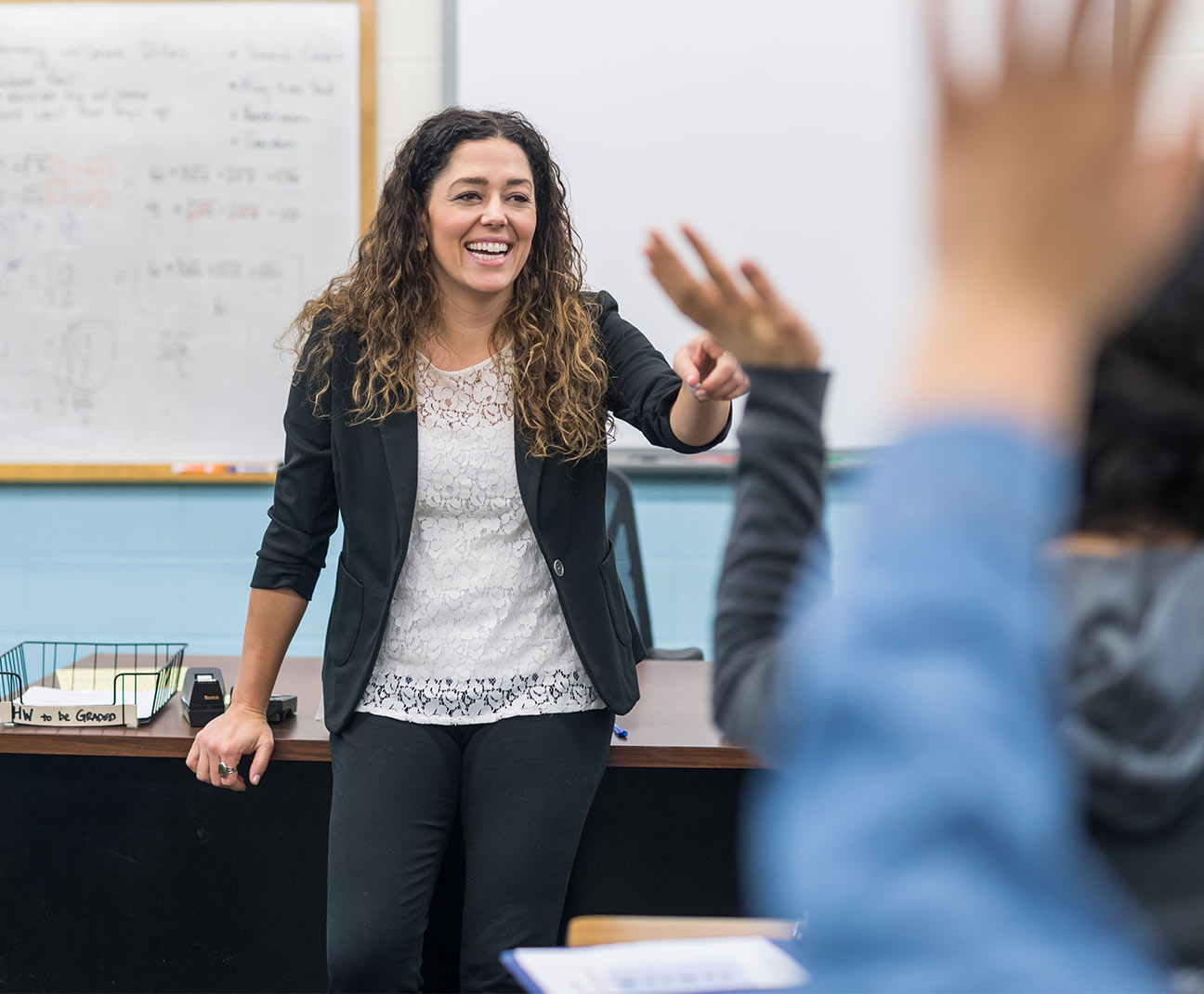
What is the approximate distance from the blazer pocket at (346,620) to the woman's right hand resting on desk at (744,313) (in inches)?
45.7

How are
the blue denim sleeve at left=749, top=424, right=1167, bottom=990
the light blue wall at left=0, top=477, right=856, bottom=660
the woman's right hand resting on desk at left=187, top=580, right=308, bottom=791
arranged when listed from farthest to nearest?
the light blue wall at left=0, top=477, right=856, bottom=660
the woman's right hand resting on desk at left=187, top=580, right=308, bottom=791
the blue denim sleeve at left=749, top=424, right=1167, bottom=990

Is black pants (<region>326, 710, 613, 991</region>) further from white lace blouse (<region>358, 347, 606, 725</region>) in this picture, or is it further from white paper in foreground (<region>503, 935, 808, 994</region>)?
white paper in foreground (<region>503, 935, 808, 994</region>)

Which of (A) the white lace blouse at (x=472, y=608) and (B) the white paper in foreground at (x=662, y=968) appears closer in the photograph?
(B) the white paper in foreground at (x=662, y=968)

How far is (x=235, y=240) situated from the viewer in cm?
295

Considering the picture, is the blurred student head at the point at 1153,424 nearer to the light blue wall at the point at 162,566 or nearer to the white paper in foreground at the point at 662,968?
the white paper in foreground at the point at 662,968

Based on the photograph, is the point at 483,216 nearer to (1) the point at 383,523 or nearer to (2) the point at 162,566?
(1) the point at 383,523

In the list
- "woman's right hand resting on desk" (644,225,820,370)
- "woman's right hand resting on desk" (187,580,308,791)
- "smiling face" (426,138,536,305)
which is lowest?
"woman's right hand resting on desk" (187,580,308,791)

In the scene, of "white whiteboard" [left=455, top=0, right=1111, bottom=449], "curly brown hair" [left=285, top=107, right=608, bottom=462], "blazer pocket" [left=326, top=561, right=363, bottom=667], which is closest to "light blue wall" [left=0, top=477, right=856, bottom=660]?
"white whiteboard" [left=455, top=0, right=1111, bottom=449]

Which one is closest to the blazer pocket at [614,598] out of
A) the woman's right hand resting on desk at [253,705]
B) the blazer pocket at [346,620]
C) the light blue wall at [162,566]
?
the blazer pocket at [346,620]

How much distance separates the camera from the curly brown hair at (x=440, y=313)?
5.43 ft

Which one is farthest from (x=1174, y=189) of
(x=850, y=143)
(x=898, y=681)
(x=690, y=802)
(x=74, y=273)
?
(x=74, y=273)

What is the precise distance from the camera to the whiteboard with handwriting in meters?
2.92

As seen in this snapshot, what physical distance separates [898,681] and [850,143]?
9.09 feet

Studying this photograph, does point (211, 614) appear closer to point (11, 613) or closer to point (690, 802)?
point (11, 613)
